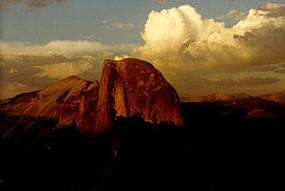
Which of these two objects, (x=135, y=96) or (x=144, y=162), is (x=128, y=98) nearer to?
(x=135, y=96)

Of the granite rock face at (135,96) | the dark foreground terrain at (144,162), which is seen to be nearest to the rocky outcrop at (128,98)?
the granite rock face at (135,96)

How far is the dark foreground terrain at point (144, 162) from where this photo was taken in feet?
303

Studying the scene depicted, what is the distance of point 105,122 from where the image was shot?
101688 millimetres

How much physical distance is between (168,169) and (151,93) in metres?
16.8

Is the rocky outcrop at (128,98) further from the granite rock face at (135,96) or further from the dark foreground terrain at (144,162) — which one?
the dark foreground terrain at (144,162)

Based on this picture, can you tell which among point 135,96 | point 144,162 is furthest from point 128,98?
point 144,162

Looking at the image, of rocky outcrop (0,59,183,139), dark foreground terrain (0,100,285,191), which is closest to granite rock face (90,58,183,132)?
rocky outcrop (0,59,183,139)

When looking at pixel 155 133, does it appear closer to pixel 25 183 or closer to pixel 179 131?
pixel 179 131

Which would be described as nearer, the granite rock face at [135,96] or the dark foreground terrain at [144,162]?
the dark foreground terrain at [144,162]

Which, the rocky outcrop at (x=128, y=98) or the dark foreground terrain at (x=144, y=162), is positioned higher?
the rocky outcrop at (x=128, y=98)

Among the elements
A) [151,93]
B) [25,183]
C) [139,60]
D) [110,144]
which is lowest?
[25,183]

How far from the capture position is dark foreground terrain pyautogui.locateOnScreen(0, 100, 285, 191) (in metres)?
92.4

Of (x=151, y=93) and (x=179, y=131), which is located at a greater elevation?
(x=151, y=93)

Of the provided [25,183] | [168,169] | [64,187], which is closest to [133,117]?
[168,169]
